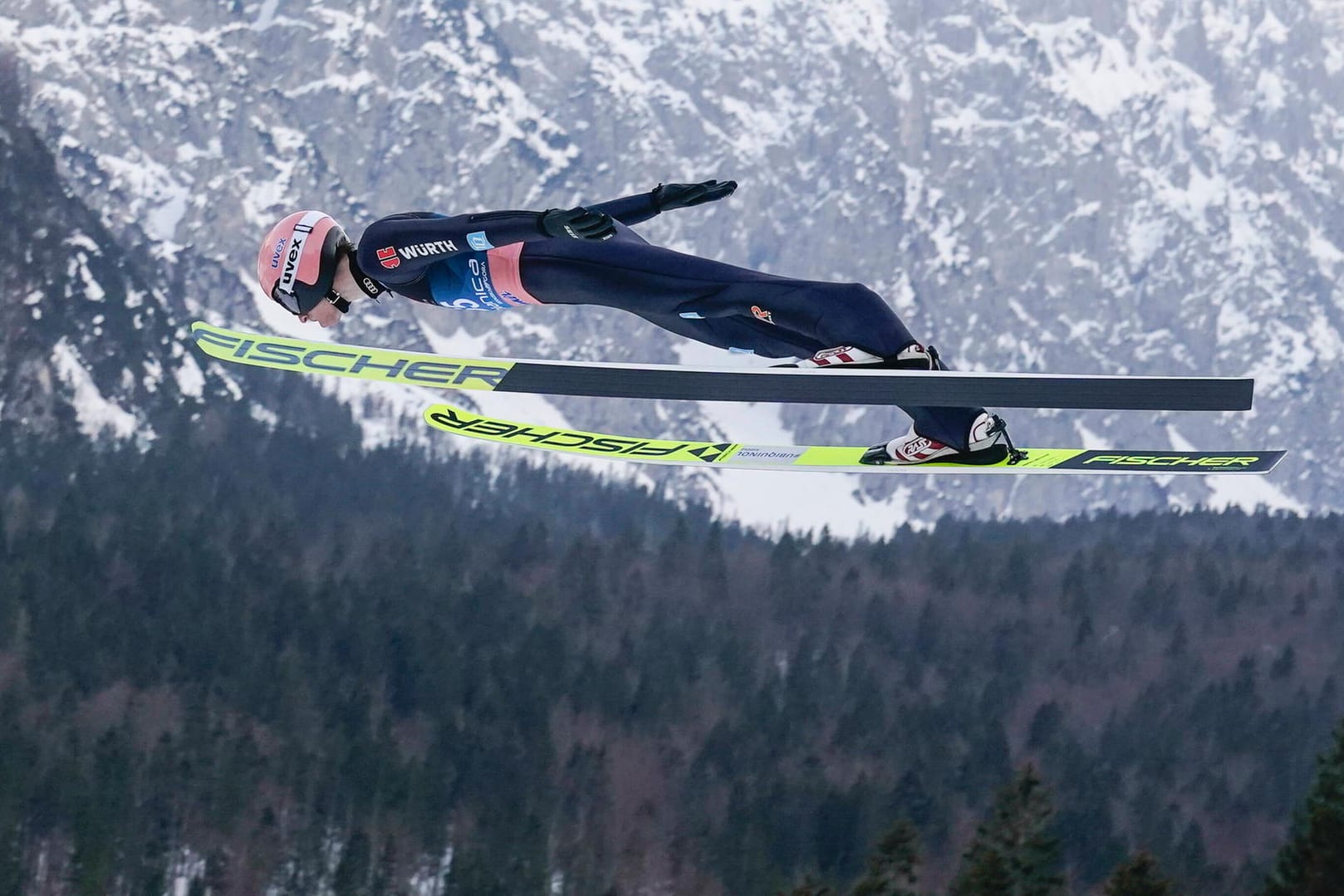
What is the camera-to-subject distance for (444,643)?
101 metres

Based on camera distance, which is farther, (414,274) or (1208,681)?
(1208,681)

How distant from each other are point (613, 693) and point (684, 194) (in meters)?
94.3

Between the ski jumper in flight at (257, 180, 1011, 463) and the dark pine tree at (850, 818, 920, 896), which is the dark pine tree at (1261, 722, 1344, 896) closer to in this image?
the dark pine tree at (850, 818, 920, 896)

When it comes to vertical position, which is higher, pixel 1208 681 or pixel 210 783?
pixel 1208 681

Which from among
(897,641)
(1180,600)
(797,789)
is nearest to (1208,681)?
(1180,600)

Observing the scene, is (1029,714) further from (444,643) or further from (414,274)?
(414,274)

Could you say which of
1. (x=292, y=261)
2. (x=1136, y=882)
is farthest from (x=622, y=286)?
(x=1136, y=882)

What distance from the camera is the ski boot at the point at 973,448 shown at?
31.3ft

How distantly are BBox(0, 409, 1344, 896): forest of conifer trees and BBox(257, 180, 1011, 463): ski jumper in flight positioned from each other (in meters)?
45.7

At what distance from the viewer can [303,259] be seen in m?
10.1

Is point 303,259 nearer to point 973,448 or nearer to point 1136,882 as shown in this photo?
point 973,448

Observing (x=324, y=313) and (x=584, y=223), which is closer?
(x=584, y=223)

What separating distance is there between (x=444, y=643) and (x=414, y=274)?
9240 cm

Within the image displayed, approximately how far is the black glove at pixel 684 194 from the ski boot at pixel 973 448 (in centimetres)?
179
